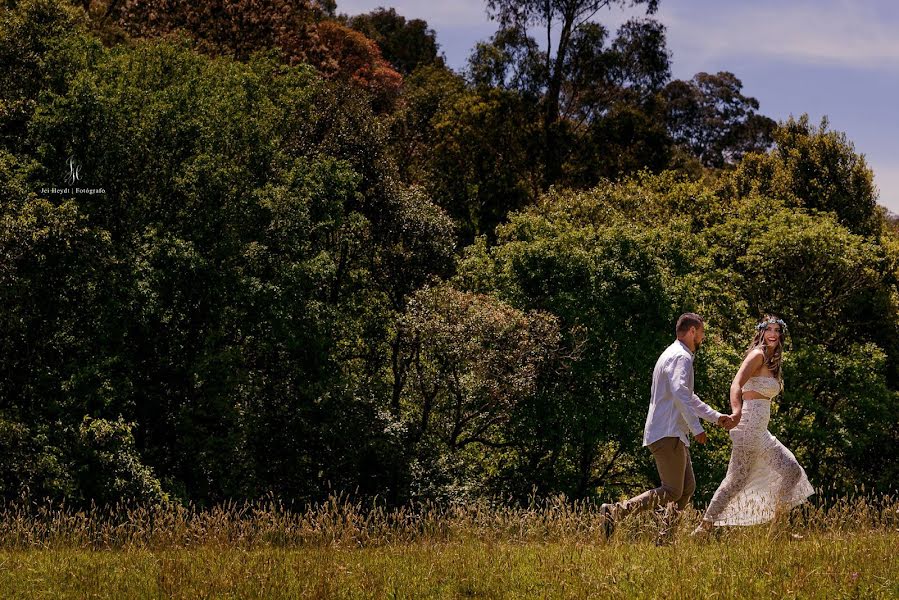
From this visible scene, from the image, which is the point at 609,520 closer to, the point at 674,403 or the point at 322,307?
the point at 674,403

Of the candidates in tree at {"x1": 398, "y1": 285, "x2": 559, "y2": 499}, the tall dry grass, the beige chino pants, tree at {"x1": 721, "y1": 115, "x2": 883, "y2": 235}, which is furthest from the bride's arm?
tree at {"x1": 721, "y1": 115, "x2": 883, "y2": 235}

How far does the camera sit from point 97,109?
2275cm

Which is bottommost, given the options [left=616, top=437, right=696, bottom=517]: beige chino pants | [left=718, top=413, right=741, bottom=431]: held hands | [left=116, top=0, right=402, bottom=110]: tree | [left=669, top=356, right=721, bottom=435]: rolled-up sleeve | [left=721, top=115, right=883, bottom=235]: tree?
[left=616, top=437, right=696, bottom=517]: beige chino pants

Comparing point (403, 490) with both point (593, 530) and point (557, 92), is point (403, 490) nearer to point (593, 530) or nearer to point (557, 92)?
point (593, 530)

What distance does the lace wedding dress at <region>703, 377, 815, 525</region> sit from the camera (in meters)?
9.09

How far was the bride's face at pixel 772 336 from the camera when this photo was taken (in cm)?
971

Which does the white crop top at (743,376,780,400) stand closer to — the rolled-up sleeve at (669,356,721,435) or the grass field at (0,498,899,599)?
the rolled-up sleeve at (669,356,721,435)

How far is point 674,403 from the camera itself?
9133mm

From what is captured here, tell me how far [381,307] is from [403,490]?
260 inches

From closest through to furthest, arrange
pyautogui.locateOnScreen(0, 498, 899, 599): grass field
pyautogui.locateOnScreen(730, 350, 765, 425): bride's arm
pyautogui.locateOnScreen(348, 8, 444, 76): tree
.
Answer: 1. pyautogui.locateOnScreen(0, 498, 899, 599): grass field
2. pyautogui.locateOnScreen(730, 350, 765, 425): bride's arm
3. pyautogui.locateOnScreen(348, 8, 444, 76): tree

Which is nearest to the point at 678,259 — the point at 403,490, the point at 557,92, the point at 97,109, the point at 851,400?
the point at 851,400

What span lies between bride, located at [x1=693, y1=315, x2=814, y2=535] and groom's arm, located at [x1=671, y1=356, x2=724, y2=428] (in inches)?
24.0

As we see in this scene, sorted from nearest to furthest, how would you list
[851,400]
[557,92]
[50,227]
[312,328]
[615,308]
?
[50,227] → [312,328] → [615,308] → [851,400] → [557,92]

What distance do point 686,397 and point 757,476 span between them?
4.05ft
